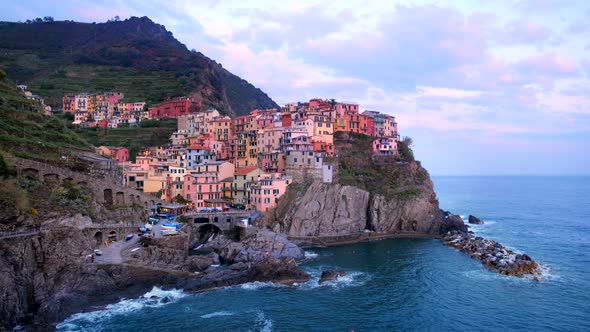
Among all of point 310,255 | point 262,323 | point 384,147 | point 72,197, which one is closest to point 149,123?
point 384,147

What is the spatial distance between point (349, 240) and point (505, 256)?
2326 centimetres

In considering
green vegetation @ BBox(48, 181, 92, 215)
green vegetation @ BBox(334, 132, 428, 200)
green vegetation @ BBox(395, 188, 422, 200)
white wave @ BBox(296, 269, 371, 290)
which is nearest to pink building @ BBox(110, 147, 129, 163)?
green vegetation @ BBox(48, 181, 92, 215)

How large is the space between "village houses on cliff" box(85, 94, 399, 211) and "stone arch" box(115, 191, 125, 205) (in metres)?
9.31

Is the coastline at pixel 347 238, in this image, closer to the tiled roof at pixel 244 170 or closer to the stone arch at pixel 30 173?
the tiled roof at pixel 244 170

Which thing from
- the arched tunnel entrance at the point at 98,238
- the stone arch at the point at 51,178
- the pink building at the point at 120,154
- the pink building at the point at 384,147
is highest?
the pink building at the point at 384,147

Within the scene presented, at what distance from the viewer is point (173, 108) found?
116000 mm

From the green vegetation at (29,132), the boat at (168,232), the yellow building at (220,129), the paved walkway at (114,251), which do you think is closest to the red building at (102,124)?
the yellow building at (220,129)

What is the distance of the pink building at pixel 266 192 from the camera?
244 feet

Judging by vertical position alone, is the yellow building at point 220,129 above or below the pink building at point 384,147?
above

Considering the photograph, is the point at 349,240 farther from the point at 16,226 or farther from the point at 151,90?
the point at 151,90

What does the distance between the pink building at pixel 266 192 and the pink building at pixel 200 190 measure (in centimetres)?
633

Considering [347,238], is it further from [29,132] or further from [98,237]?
[29,132]

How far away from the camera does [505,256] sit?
197 ft

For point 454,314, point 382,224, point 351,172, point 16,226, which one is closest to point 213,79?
point 351,172
